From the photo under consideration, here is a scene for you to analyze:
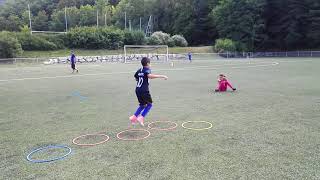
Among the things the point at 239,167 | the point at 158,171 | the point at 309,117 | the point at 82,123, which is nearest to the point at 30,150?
the point at 82,123

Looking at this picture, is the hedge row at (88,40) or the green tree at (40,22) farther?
the green tree at (40,22)

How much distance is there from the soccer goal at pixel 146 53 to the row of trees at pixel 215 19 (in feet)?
54.6

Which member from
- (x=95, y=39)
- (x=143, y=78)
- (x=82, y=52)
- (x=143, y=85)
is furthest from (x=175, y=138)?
(x=95, y=39)

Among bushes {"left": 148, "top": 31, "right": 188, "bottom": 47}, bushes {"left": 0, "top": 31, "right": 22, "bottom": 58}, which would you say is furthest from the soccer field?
bushes {"left": 148, "top": 31, "right": 188, "bottom": 47}

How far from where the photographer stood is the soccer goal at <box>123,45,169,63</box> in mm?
49419

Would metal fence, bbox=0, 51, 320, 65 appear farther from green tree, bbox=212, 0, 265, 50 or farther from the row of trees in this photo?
green tree, bbox=212, 0, 265, 50

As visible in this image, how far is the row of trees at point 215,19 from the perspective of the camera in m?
61.6

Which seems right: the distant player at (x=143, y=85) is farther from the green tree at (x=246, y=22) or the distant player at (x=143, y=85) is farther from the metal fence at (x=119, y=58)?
the green tree at (x=246, y=22)

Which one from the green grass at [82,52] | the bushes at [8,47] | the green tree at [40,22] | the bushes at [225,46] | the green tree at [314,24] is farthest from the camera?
the green tree at [40,22]

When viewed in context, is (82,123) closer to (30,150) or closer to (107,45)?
(30,150)

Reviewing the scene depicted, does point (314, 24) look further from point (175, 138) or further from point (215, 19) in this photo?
point (175, 138)

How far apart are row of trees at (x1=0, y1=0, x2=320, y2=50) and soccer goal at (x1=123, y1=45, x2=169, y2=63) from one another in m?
16.7

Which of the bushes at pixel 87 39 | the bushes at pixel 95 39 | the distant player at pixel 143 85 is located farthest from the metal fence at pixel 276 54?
the distant player at pixel 143 85

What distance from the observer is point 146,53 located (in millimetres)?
53438
